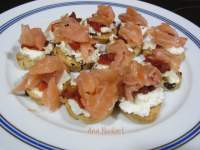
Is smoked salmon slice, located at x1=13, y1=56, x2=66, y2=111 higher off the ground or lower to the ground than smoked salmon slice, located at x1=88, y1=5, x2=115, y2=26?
lower

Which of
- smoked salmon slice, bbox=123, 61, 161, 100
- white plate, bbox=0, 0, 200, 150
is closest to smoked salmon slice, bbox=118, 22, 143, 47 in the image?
white plate, bbox=0, 0, 200, 150

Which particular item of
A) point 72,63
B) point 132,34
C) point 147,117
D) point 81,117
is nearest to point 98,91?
point 81,117

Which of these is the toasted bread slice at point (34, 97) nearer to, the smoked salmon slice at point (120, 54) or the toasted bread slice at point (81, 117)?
the toasted bread slice at point (81, 117)

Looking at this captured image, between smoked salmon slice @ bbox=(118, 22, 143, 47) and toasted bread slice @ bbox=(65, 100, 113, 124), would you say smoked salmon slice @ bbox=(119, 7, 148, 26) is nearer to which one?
smoked salmon slice @ bbox=(118, 22, 143, 47)

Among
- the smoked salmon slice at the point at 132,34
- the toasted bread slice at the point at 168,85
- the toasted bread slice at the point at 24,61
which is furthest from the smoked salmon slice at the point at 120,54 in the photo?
the toasted bread slice at the point at 24,61

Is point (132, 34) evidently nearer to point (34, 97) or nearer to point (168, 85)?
point (168, 85)

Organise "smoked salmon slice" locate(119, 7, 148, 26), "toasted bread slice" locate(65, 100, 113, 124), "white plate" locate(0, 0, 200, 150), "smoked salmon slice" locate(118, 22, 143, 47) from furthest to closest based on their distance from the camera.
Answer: "smoked salmon slice" locate(119, 7, 148, 26)
"smoked salmon slice" locate(118, 22, 143, 47)
"toasted bread slice" locate(65, 100, 113, 124)
"white plate" locate(0, 0, 200, 150)
